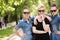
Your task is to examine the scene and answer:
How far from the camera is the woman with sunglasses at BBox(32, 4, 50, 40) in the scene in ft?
17.5

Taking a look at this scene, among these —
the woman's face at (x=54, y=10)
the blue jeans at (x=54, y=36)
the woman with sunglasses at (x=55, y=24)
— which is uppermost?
the woman's face at (x=54, y=10)

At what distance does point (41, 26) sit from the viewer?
5.35 m

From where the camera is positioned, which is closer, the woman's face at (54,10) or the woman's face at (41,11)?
the woman's face at (41,11)

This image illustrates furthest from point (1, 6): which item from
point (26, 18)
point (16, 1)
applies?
point (26, 18)

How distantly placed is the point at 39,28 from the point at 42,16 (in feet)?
0.84

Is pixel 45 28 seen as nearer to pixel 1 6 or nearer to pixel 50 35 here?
pixel 50 35

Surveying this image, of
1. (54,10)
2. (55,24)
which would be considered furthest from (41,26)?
(54,10)

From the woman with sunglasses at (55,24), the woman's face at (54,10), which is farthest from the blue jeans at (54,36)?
the woman's face at (54,10)

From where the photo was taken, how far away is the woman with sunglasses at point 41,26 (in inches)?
210

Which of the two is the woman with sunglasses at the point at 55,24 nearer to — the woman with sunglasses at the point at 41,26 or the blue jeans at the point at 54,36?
the blue jeans at the point at 54,36

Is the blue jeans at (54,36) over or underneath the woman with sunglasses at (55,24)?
underneath

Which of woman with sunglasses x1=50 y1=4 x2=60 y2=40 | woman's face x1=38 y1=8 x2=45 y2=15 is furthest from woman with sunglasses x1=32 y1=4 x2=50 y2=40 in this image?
woman with sunglasses x1=50 y1=4 x2=60 y2=40

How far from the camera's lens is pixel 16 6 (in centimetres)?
1775

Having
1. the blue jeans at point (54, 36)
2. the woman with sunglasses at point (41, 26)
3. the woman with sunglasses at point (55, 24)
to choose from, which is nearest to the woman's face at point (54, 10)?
the woman with sunglasses at point (55, 24)
